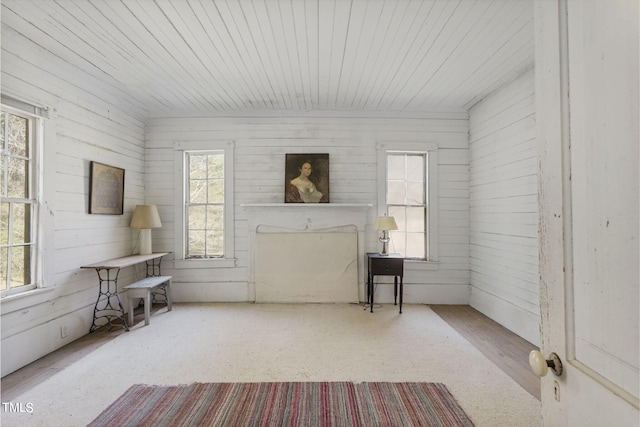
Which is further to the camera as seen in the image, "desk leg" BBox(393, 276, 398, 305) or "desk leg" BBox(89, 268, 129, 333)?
"desk leg" BBox(393, 276, 398, 305)

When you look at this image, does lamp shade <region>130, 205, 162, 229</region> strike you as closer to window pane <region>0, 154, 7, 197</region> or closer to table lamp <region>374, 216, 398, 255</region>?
window pane <region>0, 154, 7, 197</region>

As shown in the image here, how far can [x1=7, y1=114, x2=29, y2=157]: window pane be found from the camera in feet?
8.60

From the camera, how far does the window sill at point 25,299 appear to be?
247 centimetres

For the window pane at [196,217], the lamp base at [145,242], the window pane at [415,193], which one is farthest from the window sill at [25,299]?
the window pane at [415,193]

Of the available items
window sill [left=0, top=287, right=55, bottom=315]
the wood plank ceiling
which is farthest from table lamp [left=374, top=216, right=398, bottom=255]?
window sill [left=0, top=287, right=55, bottom=315]

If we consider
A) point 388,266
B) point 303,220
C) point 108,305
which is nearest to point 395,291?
point 388,266

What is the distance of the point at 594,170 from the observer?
0.61m

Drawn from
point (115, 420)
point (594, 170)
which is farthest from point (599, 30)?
point (115, 420)

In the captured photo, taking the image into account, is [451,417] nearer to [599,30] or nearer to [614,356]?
[614,356]

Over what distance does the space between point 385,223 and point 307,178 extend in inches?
52.4

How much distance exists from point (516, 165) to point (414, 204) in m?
1.48

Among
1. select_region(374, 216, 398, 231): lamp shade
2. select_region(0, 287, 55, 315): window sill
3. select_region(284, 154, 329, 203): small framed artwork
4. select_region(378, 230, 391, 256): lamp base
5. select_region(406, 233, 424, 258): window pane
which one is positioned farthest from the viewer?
select_region(406, 233, 424, 258): window pane

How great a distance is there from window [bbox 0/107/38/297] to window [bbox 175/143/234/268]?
1.80m

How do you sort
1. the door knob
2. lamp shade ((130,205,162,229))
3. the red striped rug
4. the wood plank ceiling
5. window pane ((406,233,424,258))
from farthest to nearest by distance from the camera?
1. window pane ((406,233,424,258))
2. lamp shade ((130,205,162,229))
3. the wood plank ceiling
4. the red striped rug
5. the door knob
